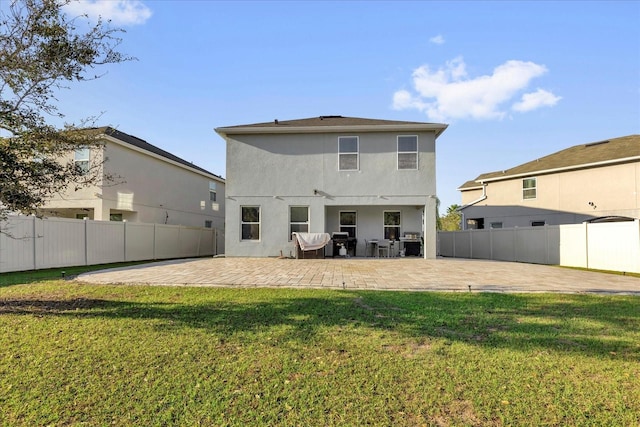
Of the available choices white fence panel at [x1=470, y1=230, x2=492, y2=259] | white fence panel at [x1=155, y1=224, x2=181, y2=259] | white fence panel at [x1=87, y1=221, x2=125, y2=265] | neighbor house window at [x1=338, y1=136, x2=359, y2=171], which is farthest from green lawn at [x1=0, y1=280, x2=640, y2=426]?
white fence panel at [x1=470, y1=230, x2=492, y2=259]

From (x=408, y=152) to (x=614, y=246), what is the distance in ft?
25.4

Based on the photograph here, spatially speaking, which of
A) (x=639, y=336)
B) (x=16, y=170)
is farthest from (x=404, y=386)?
(x=16, y=170)

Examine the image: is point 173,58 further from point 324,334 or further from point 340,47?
point 324,334

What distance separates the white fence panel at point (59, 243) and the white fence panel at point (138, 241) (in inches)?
81.8

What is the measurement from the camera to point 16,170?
4.99 m

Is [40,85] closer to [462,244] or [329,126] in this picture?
[329,126]

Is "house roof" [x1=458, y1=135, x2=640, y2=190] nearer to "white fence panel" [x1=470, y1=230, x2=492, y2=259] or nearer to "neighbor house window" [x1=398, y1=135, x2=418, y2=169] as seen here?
"white fence panel" [x1=470, y1=230, x2=492, y2=259]

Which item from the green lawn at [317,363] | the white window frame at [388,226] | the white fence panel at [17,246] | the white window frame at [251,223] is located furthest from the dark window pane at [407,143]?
the white fence panel at [17,246]

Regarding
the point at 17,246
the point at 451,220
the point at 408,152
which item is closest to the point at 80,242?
the point at 17,246

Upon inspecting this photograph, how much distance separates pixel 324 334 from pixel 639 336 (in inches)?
160

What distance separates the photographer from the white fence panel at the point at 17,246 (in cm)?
962

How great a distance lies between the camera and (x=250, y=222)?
48.4 feet

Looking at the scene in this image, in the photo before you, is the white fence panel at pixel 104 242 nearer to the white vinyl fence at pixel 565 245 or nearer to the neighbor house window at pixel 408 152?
the neighbor house window at pixel 408 152

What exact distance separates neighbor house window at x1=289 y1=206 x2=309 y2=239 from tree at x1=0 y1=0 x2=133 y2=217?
953 cm
